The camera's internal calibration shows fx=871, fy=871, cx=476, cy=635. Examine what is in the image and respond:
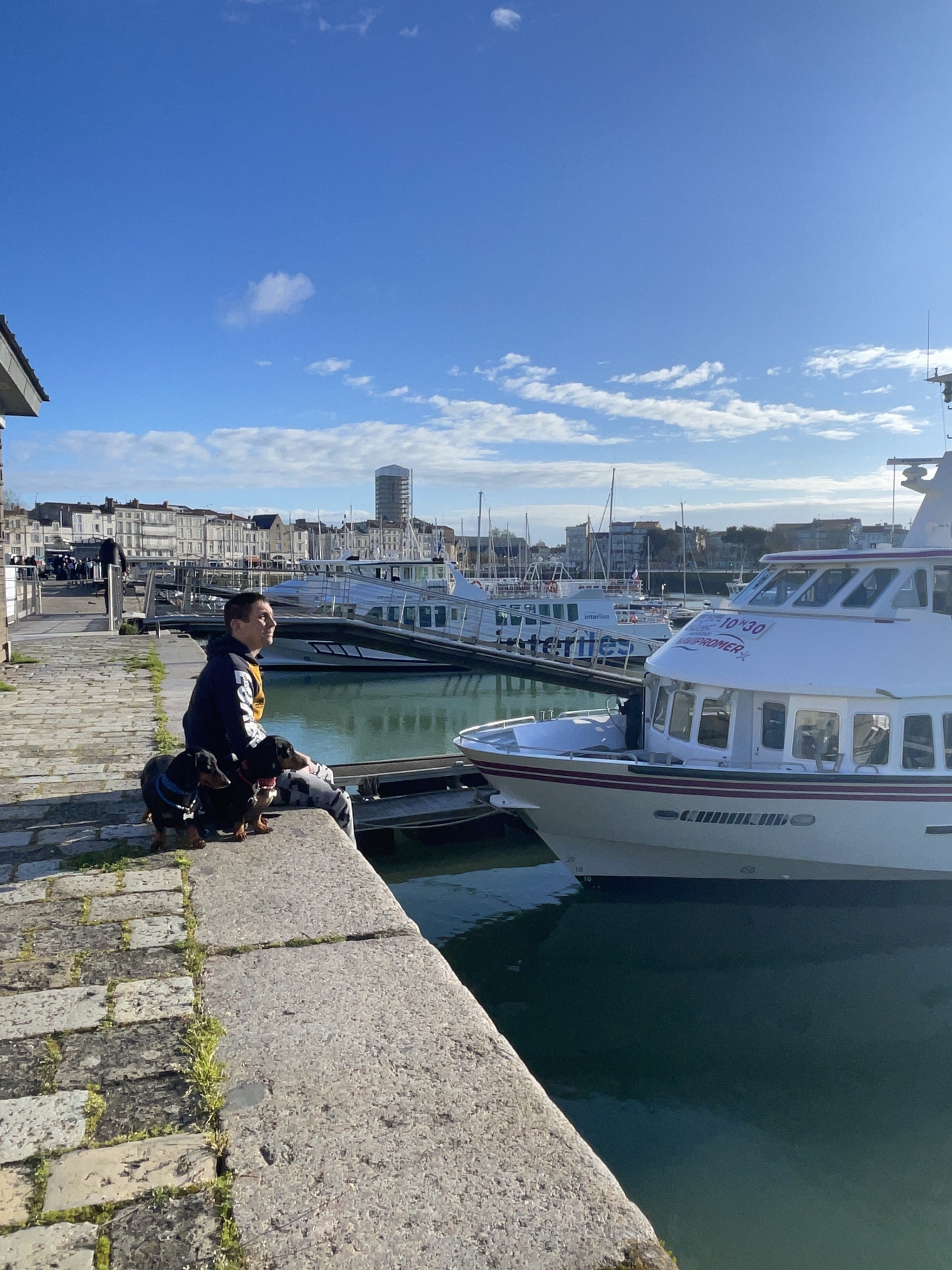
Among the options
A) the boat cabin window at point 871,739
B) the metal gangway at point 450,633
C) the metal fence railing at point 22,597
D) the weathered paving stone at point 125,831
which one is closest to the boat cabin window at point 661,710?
the boat cabin window at point 871,739

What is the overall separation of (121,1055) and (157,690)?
9500 mm

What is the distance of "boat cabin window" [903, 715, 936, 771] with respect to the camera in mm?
9672

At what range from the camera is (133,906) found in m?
4.24

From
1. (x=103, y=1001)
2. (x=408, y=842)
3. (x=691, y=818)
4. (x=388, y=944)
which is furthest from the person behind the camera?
(x=408, y=842)

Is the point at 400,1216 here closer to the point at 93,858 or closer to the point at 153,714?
the point at 93,858

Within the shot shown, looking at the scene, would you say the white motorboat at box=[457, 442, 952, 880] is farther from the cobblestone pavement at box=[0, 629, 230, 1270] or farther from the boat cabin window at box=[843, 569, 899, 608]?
the cobblestone pavement at box=[0, 629, 230, 1270]

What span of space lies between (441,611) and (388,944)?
106ft

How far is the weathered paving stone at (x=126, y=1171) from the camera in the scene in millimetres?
2334

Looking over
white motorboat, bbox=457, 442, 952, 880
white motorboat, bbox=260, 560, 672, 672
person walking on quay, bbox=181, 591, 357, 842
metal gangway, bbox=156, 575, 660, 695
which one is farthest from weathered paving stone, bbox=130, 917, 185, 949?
white motorboat, bbox=260, 560, 672, 672

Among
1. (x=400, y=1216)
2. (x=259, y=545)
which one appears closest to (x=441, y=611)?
(x=400, y=1216)

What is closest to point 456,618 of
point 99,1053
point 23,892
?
point 23,892

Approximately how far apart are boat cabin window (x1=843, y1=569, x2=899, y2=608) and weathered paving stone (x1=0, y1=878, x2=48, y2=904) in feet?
30.1

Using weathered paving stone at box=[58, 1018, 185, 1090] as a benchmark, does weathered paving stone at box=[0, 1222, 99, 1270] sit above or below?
below

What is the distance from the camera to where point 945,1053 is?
296 inches
